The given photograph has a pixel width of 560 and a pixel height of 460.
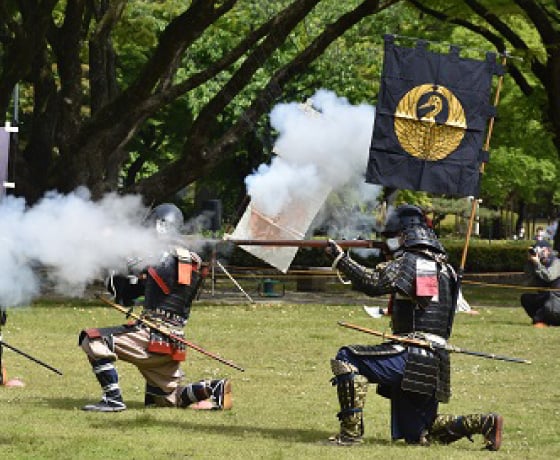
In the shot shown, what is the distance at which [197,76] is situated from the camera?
25.2 metres

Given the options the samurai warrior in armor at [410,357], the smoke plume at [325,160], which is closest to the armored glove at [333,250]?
the samurai warrior in armor at [410,357]

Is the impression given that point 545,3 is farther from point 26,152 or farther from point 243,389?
point 243,389

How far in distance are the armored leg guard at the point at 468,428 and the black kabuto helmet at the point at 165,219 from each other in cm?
323

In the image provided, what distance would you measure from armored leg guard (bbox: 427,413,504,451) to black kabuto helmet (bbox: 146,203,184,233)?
3.23 meters

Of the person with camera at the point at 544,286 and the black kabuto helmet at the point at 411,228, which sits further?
the person with camera at the point at 544,286

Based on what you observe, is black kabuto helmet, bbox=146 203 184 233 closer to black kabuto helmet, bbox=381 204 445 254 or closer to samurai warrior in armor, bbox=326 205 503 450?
samurai warrior in armor, bbox=326 205 503 450

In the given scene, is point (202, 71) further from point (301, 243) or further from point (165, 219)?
point (165, 219)

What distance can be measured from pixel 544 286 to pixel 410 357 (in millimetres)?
13912

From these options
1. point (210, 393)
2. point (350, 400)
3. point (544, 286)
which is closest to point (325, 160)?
point (210, 393)

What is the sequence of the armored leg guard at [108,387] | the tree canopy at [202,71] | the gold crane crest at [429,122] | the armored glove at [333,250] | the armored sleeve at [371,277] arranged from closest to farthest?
the armored sleeve at [371,277] → the armored glove at [333,250] → the armored leg guard at [108,387] → the gold crane crest at [429,122] → the tree canopy at [202,71]

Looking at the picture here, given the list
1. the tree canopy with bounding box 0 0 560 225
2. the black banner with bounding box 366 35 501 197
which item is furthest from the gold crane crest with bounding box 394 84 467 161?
the tree canopy with bounding box 0 0 560 225

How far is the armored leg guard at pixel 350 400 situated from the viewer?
10570 mm

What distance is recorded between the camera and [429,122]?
1592cm

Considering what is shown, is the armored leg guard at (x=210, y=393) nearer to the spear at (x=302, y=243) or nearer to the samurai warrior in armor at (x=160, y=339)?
the samurai warrior in armor at (x=160, y=339)
